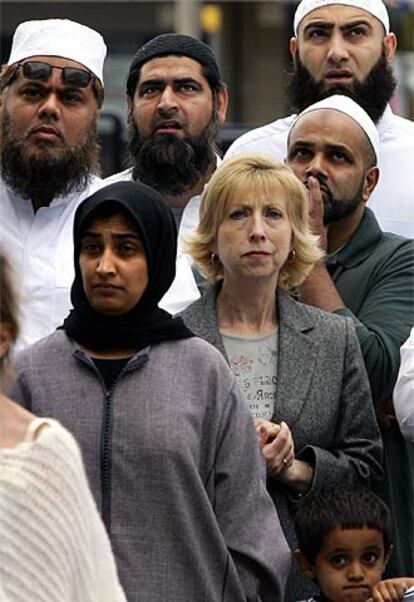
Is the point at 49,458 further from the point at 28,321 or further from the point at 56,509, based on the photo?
the point at 28,321

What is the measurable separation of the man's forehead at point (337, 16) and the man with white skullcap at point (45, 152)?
1110 millimetres

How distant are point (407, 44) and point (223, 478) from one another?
59.6ft

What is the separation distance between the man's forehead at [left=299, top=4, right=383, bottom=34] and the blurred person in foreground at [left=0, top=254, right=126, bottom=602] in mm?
3701

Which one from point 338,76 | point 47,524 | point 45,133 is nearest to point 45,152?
point 45,133

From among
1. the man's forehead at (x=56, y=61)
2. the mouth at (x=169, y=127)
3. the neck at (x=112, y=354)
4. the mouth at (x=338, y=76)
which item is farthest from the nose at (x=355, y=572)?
the mouth at (x=338, y=76)

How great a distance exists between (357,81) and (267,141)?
42 cm

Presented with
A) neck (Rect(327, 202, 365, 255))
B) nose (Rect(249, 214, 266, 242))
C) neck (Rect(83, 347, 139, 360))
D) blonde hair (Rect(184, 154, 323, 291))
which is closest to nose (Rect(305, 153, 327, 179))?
neck (Rect(327, 202, 365, 255))

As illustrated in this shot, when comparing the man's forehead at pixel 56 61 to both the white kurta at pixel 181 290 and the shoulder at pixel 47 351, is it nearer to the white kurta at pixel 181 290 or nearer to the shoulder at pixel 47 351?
the white kurta at pixel 181 290

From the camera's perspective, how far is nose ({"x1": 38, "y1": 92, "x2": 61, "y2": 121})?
6.55 meters

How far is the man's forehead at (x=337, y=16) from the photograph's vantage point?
7.55 meters

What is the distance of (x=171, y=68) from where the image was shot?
7.05 m

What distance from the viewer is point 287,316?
5.69m

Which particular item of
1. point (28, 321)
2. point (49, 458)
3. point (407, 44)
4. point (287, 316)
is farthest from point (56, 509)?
point (407, 44)

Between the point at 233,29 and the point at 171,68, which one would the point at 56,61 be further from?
the point at 233,29
